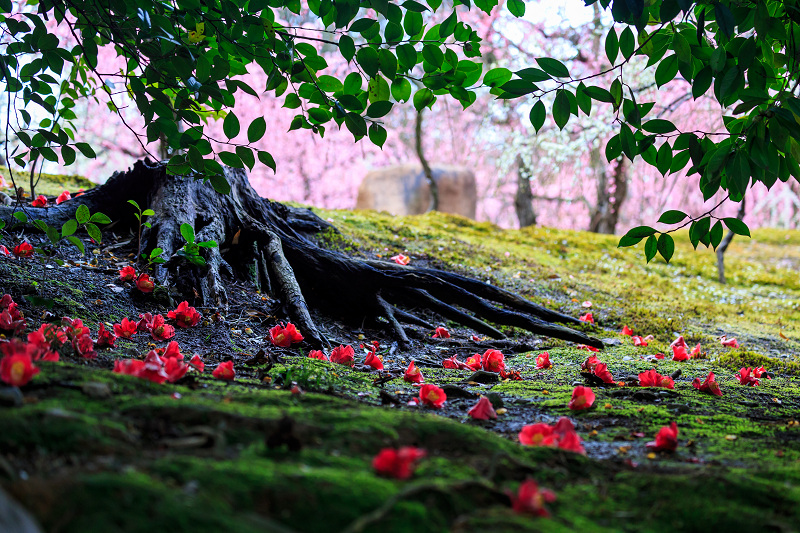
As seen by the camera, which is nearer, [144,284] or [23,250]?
[144,284]

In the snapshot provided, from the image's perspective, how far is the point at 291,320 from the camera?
11.9ft

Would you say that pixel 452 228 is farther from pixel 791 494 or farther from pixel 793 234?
pixel 793 234

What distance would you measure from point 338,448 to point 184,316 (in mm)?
2097

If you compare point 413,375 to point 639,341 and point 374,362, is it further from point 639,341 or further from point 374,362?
point 639,341

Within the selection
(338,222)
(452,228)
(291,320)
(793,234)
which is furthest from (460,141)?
(291,320)

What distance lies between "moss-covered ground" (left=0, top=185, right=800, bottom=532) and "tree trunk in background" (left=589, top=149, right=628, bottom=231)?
9.71 metres

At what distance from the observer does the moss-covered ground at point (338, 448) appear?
1.06 m

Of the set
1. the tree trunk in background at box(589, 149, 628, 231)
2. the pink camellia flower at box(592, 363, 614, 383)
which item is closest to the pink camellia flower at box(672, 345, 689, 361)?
the pink camellia flower at box(592, 363, 614, 383)

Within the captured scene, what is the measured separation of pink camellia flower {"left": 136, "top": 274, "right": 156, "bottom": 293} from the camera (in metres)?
3.44

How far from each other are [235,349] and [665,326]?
14.4 feet

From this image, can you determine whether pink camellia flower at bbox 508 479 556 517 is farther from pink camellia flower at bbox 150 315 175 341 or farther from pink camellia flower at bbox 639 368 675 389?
pink camellia flower at bbox 150 315 175 341

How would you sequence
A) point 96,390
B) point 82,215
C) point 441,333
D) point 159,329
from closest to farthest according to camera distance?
point 96,390 → point 82,215 → point 159,329 → point 441,333

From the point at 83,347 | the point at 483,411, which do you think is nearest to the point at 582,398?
the point at 483,411

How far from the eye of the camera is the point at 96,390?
5.01ft
